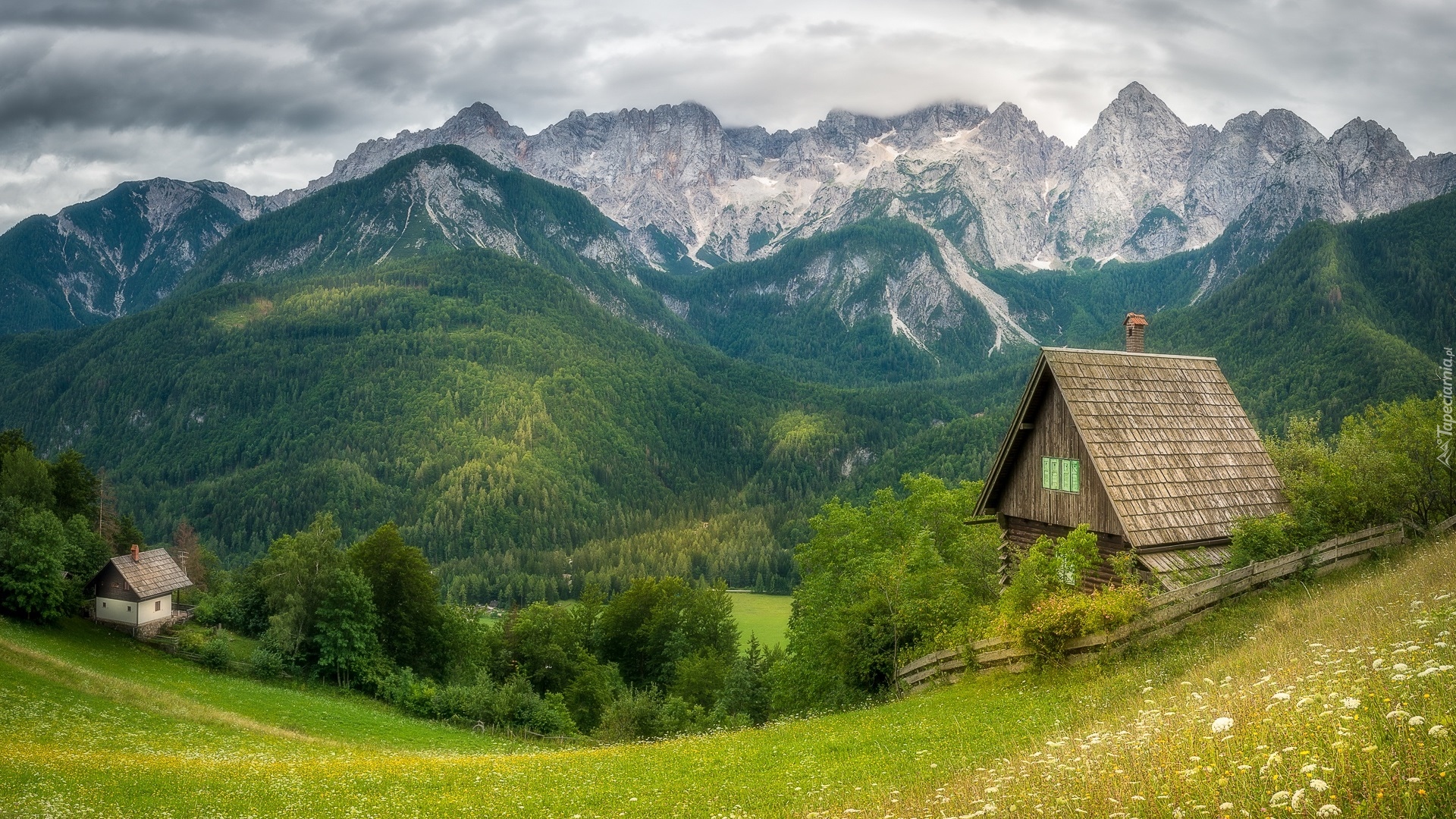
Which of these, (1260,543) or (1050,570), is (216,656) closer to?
(1050,570)

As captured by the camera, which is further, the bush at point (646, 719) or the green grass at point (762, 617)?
the green grass at point (762, 617)

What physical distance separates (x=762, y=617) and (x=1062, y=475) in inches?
5930

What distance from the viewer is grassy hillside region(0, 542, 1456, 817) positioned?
10.3 metres

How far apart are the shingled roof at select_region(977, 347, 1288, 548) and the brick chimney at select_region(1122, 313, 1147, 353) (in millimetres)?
1539

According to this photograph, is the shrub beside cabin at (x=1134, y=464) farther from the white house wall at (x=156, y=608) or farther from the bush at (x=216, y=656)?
the white house wall at (x=156, y=608)

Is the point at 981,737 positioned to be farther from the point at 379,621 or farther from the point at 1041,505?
the point at 379,621

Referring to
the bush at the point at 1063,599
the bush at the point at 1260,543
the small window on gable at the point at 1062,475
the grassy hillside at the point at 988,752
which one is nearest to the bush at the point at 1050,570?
the bush at the point at 1063,599

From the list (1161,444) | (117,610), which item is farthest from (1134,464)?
(117,610)

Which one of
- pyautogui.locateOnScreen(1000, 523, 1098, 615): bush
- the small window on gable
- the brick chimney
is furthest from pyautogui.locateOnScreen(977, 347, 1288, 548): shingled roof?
pyautogui.locateOnScreen(1000, 523, 1098, 615): bush

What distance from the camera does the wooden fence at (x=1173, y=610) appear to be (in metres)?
22.7

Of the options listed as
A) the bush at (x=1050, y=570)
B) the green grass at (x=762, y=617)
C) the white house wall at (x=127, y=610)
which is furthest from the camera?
the green grass at (x=762, y=617)

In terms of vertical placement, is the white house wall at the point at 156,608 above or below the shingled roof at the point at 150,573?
below

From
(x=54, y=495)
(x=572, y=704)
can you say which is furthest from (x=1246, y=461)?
(x=54, y=495)

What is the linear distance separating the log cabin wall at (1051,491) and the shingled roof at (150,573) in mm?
64937
